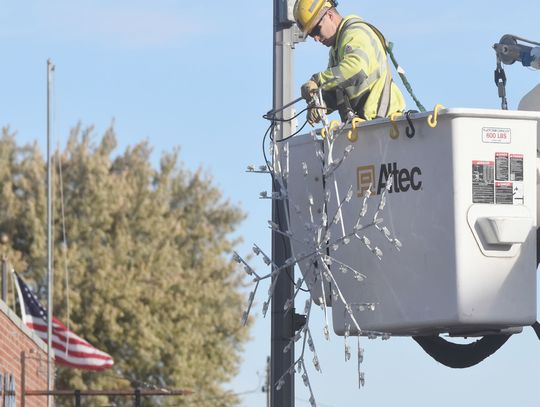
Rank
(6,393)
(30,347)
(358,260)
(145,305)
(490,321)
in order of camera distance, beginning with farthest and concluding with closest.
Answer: (145,305) < (30,347) < (6,393) < (358,260) < (490,321)

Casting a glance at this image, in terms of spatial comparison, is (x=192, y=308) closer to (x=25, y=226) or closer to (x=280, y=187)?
(x=25, y=226)

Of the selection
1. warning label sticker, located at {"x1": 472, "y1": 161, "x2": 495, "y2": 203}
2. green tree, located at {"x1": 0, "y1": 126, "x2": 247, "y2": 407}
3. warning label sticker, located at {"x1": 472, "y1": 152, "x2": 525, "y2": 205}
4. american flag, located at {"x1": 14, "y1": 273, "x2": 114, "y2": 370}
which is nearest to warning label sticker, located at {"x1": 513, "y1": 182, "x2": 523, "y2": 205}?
warning label sticker, located at {"x1": 472, "y1": 152, "x2": 525, "y2": 205}

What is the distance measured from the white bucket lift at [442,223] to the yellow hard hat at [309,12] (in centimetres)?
78

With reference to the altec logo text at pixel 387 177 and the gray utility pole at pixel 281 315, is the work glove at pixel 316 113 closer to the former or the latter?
the gray utility pole at pixel 281 315

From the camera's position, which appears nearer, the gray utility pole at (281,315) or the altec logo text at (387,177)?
the altec logo text at (387,177)

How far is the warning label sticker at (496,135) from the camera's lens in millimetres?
6312

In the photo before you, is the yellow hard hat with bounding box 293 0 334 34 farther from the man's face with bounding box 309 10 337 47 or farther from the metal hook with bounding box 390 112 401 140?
the metal hook with bounding box 390 112 401 140

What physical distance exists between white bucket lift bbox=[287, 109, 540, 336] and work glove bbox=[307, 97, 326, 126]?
0.30 meters

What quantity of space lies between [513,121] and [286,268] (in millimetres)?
1328

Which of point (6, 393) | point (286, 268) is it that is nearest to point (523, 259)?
point (286, 268)

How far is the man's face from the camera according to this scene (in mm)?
7156

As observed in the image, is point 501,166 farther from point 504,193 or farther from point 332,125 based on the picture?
point 332,125

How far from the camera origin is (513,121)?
6387 mm

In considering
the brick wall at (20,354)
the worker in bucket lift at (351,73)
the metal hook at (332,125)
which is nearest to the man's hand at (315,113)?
the worker in bucket lift at (351,73)
